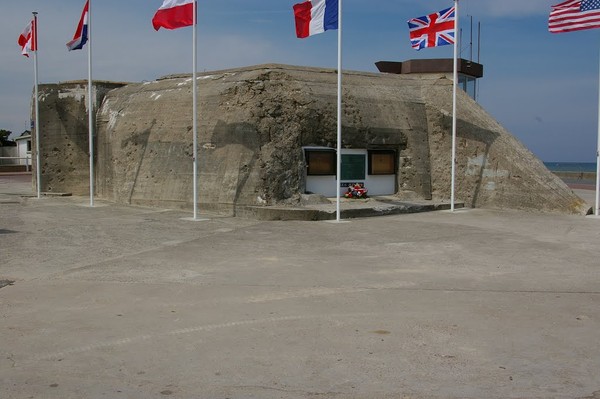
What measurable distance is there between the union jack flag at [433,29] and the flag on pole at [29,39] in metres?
13.4

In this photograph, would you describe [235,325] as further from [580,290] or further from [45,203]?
[45,203]

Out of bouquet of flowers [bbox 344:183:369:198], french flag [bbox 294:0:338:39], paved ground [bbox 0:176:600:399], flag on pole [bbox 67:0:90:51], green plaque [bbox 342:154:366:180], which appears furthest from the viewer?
flag on pole [bbox 67:0:90:51]

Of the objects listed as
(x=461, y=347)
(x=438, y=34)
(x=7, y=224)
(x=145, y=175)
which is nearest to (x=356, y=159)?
(x=438, y=34)

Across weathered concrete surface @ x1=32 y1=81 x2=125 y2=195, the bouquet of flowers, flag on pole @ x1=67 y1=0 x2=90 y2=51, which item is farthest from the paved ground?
weathered concrete surface @ x1=32 y1=81 x2=125 y2=195

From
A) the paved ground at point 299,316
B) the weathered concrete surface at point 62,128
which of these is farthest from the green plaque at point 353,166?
the weathered concrete surface at point 62,128

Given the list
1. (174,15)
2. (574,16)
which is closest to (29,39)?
(174,15)

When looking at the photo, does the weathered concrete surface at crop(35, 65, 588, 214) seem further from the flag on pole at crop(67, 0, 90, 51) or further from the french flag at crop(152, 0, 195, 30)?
the french flag at crop(152, 0, 195, 30)

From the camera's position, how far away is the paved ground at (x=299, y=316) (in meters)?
4.23

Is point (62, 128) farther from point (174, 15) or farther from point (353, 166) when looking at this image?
point (353, 166)

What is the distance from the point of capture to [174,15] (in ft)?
47.4

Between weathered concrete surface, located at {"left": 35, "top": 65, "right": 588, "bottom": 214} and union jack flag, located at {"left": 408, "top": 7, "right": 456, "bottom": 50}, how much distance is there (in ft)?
7.45

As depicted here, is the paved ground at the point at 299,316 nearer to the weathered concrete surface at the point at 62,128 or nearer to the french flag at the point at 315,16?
the french flag at the point at 315,16

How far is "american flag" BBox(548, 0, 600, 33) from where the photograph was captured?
14805mm

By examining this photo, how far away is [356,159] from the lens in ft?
56.5
